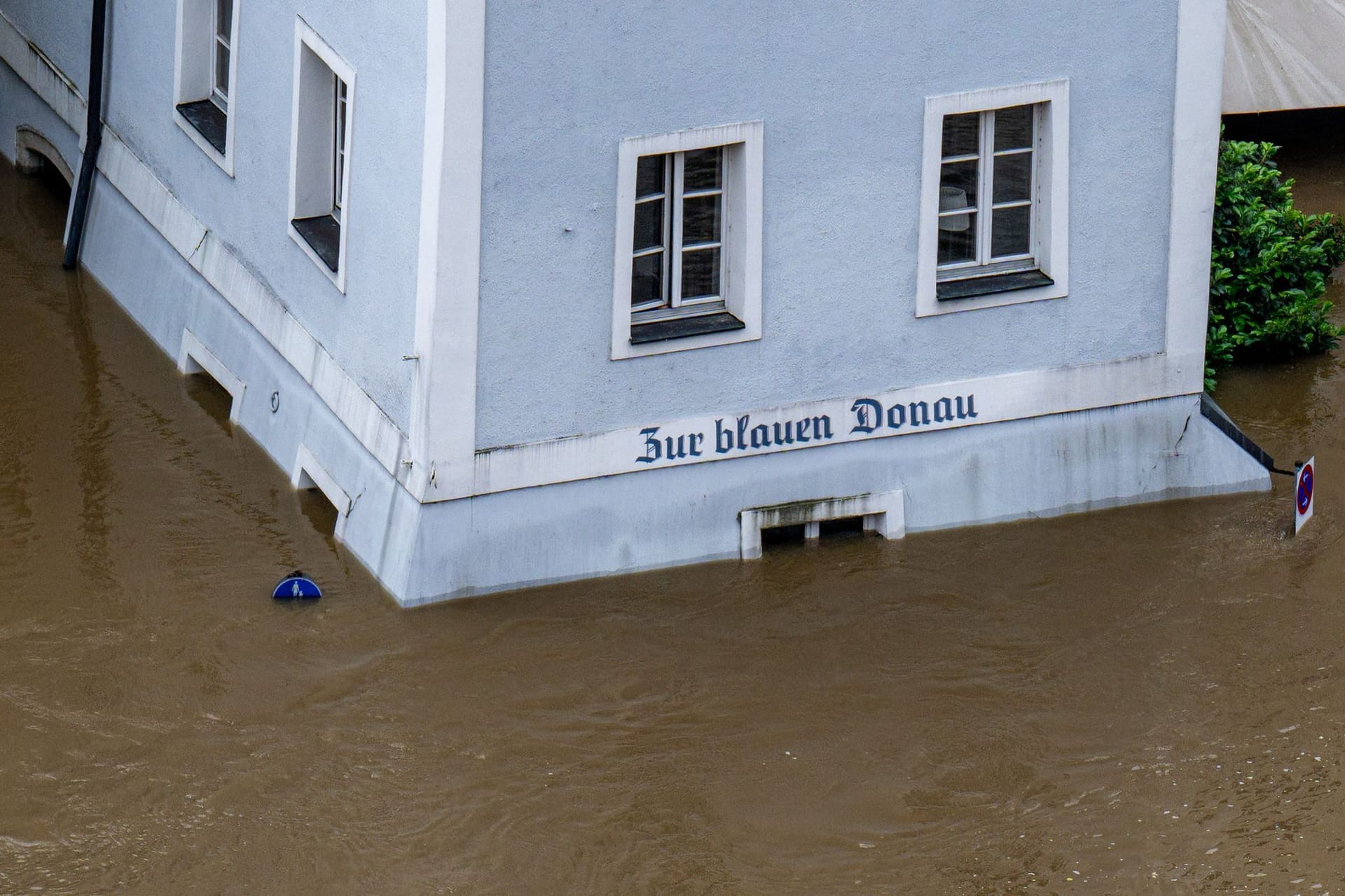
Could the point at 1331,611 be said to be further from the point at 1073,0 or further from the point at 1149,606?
the point at 1073,0

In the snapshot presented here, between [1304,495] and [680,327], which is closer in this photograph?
[680,327]

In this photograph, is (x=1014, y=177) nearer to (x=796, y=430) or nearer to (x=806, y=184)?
(x=806, y=184)

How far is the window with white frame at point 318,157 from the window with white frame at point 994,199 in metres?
3.65

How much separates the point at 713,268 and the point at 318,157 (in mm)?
2698

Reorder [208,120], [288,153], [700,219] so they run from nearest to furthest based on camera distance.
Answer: [700,219], [288,153], [208,120]

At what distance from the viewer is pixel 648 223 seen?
13.6m

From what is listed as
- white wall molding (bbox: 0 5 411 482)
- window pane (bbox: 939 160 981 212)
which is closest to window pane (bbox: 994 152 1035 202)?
window pane (bbox: 939 160 981 212)

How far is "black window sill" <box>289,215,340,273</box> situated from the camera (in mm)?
14242

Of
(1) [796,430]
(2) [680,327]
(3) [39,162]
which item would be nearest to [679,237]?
(2) [680,327]

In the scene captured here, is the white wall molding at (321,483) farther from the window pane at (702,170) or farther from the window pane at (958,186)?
the window pane at (958,186)

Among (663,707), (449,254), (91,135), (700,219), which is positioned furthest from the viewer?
(91,135)

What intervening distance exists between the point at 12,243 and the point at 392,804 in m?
8.56

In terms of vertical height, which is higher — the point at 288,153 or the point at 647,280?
the point at 288,153

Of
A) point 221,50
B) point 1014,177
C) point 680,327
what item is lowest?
point 680,327
